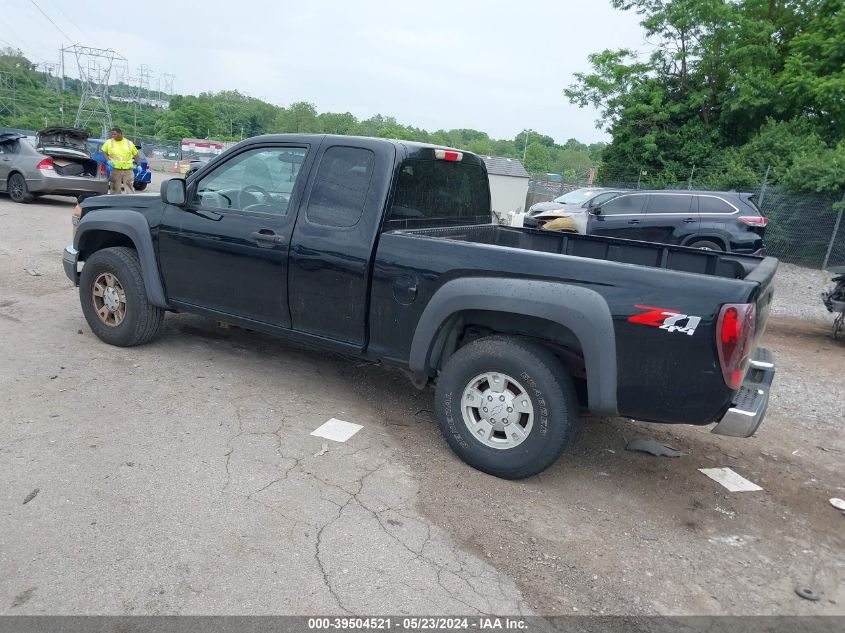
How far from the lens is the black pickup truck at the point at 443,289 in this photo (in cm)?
312

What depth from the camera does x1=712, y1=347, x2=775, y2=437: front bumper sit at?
3111 millimetres

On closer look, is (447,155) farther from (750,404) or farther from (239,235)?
(750,404)

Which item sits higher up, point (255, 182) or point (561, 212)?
point (255, 182)

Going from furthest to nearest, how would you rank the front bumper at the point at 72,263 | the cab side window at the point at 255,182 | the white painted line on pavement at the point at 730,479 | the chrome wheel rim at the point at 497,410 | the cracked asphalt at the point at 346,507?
the front bumper at the point at 72,263
the cab side window at the point at 255,182
the white painted line on pavement at the point at 730,479
the chrome wheel rim at the point at 497,410
the cracked asphalt at the point at 346,507

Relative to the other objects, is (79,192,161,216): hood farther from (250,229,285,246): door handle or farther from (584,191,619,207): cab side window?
(584,191,619,207): cab side window

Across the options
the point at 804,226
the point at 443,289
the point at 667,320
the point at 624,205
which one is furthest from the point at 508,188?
the point at 667,320

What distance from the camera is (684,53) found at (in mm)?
23219

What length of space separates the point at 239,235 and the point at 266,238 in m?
0.29

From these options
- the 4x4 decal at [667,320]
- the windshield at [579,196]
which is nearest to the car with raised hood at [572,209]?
the windshield at [579,196]

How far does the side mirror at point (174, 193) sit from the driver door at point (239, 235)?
64 mm

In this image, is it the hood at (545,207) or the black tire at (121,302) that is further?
the hood at (545,207)

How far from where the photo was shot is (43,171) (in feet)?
43.6

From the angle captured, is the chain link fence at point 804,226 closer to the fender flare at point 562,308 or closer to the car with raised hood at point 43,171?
the fender flare at point 562,308

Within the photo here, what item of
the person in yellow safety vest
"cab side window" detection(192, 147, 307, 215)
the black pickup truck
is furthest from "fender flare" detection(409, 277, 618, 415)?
the person in yellow safety vest
